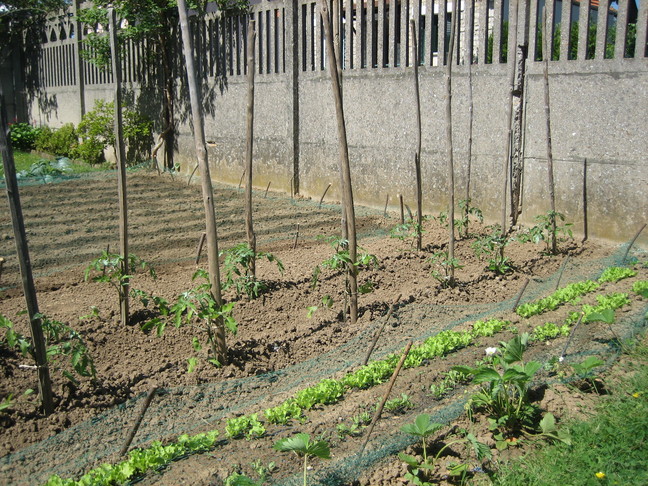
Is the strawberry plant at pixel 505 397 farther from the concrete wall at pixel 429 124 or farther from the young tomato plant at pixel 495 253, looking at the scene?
the concrete wall at pixel 429 124

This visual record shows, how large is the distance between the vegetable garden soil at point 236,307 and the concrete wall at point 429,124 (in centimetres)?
52

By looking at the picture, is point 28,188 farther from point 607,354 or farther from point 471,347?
point 607,354

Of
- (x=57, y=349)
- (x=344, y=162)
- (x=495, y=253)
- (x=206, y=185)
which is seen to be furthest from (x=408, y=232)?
(x=57, y=349)

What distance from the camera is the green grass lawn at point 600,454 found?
3037 mm

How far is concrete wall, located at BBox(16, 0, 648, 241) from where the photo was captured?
6.84 m

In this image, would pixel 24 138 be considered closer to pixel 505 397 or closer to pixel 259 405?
pixel 259 405

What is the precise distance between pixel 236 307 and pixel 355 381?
1.77 m

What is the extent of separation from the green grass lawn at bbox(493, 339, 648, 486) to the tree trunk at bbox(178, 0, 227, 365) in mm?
1966

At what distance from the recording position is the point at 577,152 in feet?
23.4

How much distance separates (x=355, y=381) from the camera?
402cm

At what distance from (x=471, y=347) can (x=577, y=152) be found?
11.5 feet

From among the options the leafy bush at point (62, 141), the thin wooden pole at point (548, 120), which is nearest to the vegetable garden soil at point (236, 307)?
the thin wooden pole at point (548, 120)

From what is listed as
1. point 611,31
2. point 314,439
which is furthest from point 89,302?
point 611,31

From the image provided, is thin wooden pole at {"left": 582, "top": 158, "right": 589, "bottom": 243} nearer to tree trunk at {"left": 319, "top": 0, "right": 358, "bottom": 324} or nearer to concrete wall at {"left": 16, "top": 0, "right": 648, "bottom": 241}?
concrete wall at {"left": 16, "top": 0, "right": 648, "bottom": 241}
